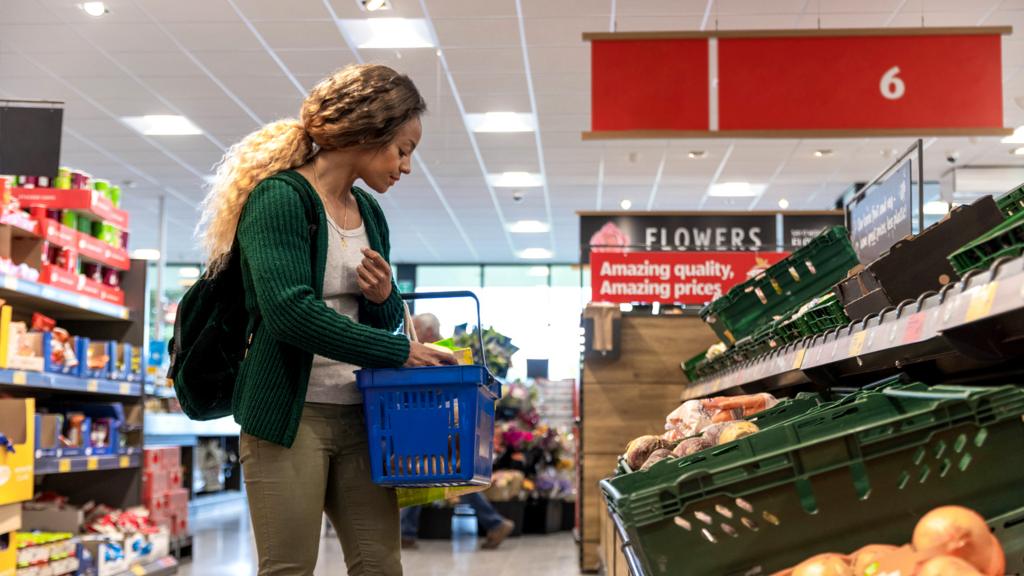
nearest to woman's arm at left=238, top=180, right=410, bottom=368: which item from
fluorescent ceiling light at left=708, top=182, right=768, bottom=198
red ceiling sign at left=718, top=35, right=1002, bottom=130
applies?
red ceiling sign at left=718, top=35, right=1002, bottom=130

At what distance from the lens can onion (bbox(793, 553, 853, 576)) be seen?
1281mm

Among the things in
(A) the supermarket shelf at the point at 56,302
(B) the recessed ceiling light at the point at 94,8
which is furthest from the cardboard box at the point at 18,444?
(B) the recessed ceiling light at the point at 94,8

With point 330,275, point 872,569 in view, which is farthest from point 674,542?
point 330,275

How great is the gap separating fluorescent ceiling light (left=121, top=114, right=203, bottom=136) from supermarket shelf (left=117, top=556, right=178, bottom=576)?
569cm

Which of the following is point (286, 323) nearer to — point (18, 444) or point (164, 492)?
point (18, 444)

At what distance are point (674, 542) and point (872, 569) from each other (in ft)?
0.84

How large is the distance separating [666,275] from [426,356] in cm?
616

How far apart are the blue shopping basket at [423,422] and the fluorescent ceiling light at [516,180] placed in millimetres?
10775

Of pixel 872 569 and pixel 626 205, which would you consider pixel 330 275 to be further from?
A: pixel 626 205

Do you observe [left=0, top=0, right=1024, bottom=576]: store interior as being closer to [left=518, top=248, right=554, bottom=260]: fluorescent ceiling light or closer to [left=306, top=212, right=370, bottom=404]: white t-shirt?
[left=306, top=212, right=370, bottom=404]: white t-shirt

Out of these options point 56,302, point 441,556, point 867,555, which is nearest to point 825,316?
point 867,555

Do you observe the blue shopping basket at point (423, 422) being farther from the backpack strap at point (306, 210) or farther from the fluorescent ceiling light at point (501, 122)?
the fluorescent ceiling light at point (501, 122)

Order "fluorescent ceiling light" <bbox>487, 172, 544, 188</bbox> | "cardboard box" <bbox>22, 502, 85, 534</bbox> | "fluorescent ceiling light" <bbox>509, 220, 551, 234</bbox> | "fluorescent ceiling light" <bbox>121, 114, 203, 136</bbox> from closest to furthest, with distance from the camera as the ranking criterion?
"cardboard box" <bbox>22, 502, 85, 534</bbox>, "fluorescent ceiling light" <bbox>121, 114, 203, 136</bbox>, "fluorescent ceiling light" <bbox>487, 172, 544, 188</bbox>, "fluorescent ceiling light" <bbox>509, 220, 551, 234</bbox>

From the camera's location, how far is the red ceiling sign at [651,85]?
5.27 metres
